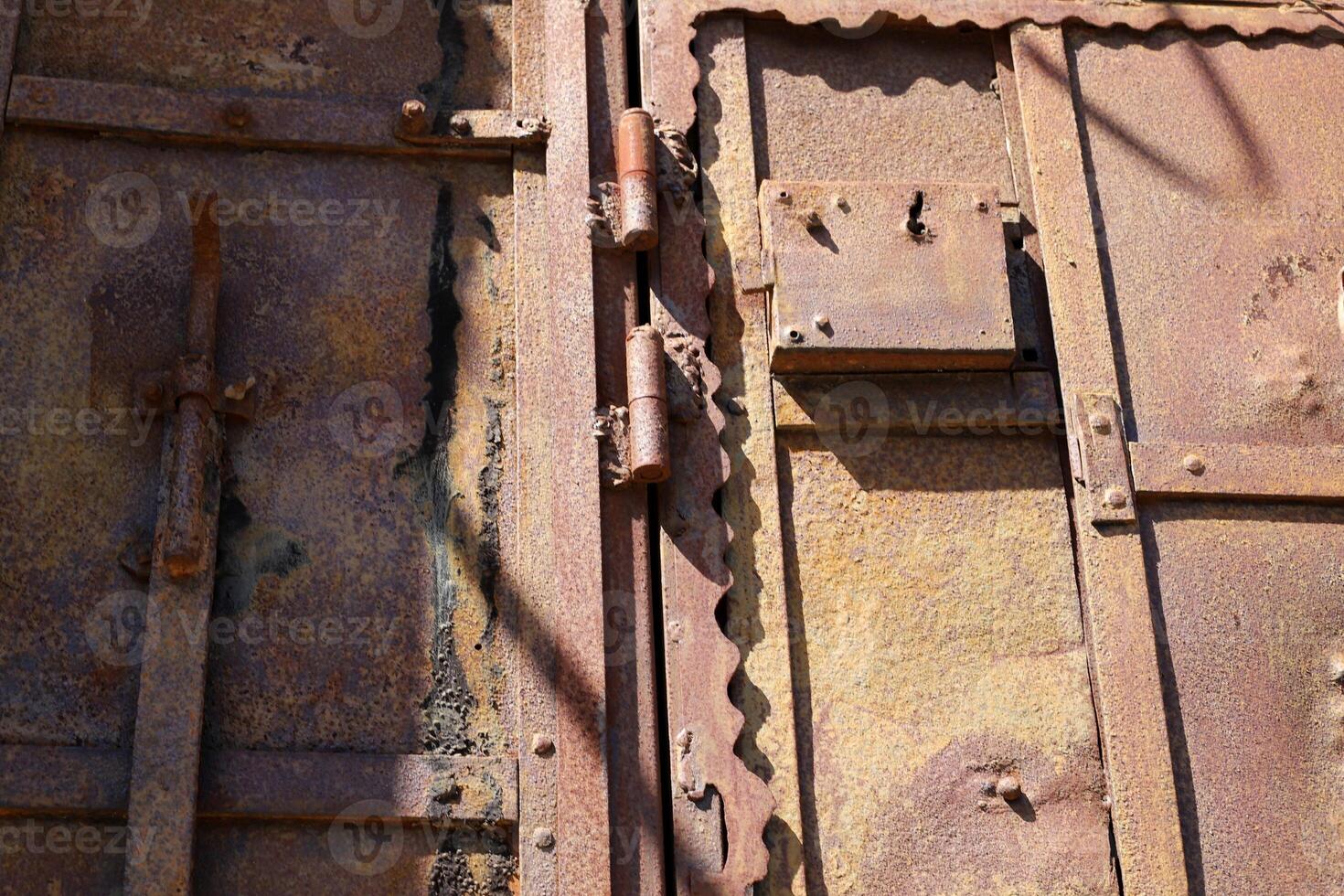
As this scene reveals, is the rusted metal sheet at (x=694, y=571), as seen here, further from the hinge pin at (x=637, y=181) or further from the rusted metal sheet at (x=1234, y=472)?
the rusted metal sheet at (x=1234, y=472)

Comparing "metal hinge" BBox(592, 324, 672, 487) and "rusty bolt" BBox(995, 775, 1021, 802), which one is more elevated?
"metal hinge" BBox(592, 324, 672, 487)

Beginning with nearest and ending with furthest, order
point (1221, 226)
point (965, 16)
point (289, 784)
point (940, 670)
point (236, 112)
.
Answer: point (289, 784), point (940, 670), point (236, 112), point (1221, 226), point (965, 16)

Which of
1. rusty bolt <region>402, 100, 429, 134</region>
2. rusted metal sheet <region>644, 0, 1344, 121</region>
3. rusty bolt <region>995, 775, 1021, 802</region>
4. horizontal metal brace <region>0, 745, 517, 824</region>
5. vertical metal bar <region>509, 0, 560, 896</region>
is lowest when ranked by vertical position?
rusty bolt <region>995, 775, 1021, 802</region>

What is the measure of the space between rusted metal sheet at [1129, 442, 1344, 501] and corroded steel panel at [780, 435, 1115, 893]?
19 cm

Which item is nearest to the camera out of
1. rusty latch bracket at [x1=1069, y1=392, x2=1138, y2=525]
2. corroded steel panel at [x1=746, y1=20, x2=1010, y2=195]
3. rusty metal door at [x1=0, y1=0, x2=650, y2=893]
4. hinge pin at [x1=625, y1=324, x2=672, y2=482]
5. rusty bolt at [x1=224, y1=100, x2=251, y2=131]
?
rusty metal door at [x1=0, y1=0, x2=650, y2=893]

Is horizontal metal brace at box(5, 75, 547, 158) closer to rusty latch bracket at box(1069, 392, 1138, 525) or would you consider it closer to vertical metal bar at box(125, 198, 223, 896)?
vertical metal bar at box(125, 198, 223, 896)

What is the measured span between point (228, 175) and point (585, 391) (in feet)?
2.83

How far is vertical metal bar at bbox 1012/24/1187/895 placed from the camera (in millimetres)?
2865

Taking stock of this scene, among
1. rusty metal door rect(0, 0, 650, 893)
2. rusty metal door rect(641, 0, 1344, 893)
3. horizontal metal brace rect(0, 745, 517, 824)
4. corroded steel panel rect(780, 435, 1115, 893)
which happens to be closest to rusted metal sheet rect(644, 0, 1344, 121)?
rusty metal door rect(641, 0, 1344, 893)

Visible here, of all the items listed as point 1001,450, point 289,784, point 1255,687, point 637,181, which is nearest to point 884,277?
point 1001,450

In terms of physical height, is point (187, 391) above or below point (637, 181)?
below

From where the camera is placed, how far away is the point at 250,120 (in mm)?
3229

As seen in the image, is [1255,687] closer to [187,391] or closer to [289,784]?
[289,784]

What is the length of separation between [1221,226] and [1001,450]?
74 centimetres
